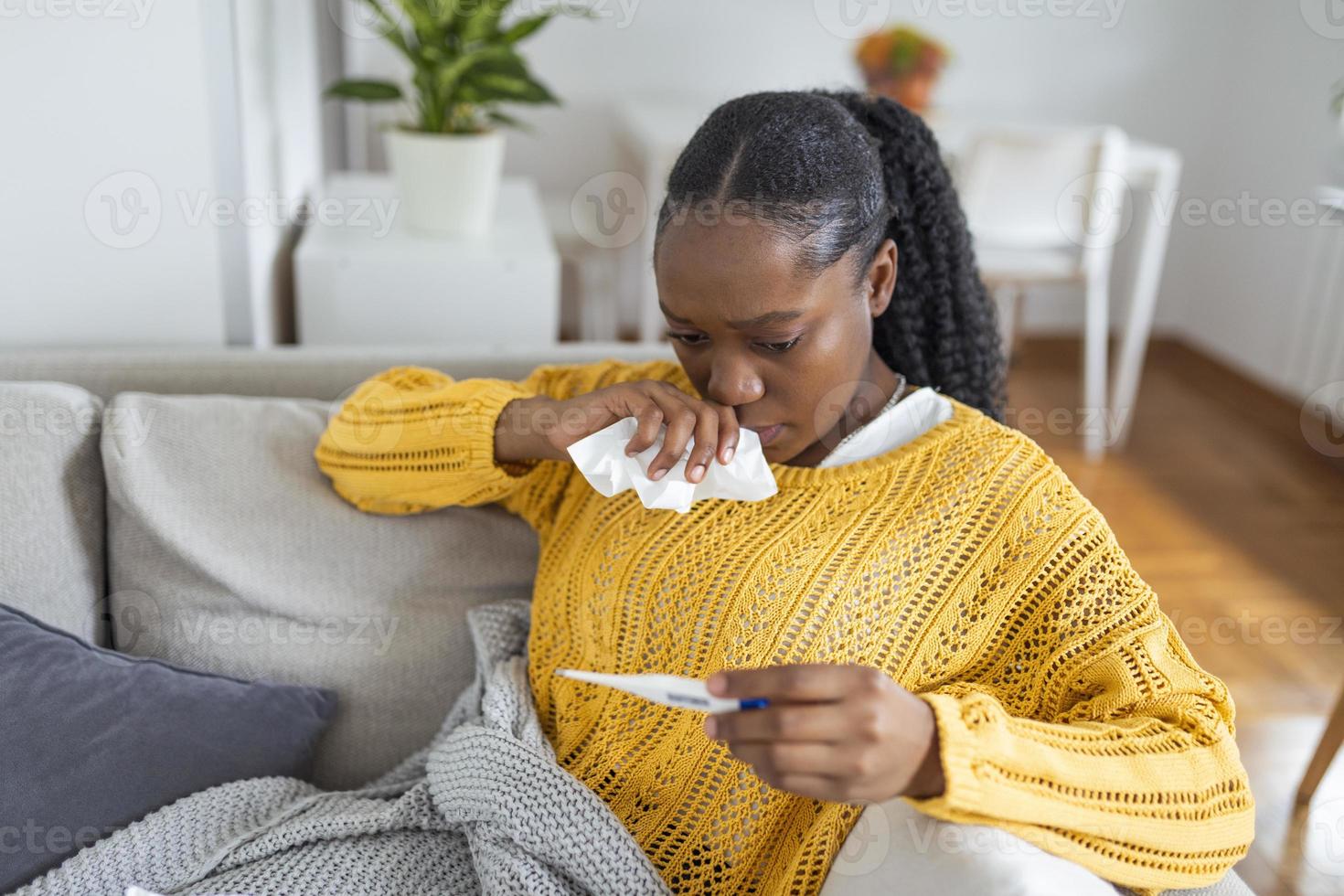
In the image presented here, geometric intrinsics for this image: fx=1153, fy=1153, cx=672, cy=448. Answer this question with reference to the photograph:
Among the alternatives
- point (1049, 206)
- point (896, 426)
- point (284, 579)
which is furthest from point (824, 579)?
point (1049, 206)

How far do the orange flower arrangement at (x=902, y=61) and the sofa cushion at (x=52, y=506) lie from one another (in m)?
2.52

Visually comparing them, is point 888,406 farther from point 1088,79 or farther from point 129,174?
point 1088,79

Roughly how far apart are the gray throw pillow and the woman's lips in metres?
0.56

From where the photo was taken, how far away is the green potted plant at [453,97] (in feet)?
6.37

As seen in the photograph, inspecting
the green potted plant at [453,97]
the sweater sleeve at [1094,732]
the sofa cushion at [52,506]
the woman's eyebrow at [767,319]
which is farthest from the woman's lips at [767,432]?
the green potted plant at [453,97]

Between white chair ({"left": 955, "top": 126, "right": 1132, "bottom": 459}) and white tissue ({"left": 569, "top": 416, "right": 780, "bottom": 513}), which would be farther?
white chair ({"left": 955, "top": 126, "right": 1132, "bottom": 459})

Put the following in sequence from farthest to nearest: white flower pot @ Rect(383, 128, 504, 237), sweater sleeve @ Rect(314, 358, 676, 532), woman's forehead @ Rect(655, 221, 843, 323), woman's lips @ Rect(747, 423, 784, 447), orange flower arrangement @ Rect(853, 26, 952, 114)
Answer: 1. orange flower arrangement @ Rect(853, 26, 952, 114)
2. white flower pot @ Rect(383, 128, 504, 237)
3. sweater sleeve @ Rect(314, 358, 676, 532)
4. woman's lips @ Rect(747, 423, 784, 447)
5. woman's forehead @ Rect(655, 221, 843, 323)

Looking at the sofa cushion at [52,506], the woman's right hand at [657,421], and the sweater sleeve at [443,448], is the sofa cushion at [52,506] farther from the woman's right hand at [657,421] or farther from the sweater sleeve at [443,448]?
the woman's right hand at [657,421]

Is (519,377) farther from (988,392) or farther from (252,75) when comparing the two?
(252,75)

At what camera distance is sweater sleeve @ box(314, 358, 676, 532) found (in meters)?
1.22

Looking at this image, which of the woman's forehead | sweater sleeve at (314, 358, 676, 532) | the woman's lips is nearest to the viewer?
the woman's forehead

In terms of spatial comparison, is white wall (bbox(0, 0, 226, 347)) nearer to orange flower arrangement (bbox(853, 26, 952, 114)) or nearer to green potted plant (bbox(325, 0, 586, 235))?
green potted plant (bbox(325, 0, 586, 235))

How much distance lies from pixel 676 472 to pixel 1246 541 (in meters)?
2.24

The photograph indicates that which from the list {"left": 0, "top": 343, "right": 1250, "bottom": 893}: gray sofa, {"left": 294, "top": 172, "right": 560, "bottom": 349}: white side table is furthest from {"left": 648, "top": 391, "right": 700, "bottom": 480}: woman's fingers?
{"left": 294, "top": 172, "right": 560, "bottom": 349}: white side table
